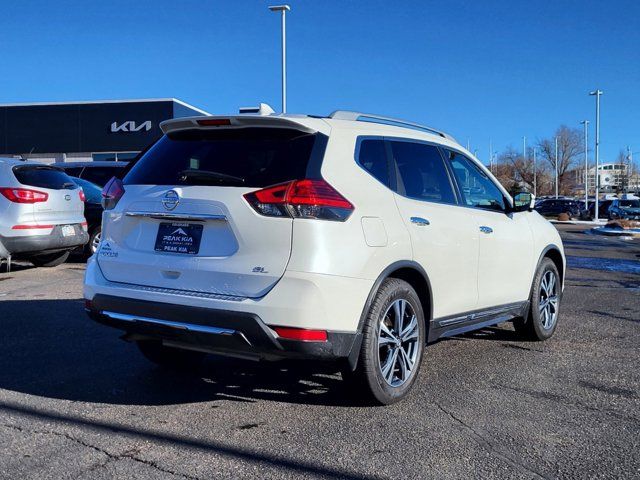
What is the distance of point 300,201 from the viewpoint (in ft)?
12.4

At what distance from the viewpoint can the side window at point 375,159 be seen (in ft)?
14.1

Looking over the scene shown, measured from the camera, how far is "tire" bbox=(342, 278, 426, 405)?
402 cm

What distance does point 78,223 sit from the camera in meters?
10.4

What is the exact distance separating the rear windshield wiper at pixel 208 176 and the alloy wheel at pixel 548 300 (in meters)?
3.61

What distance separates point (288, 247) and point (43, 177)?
24.2 feet

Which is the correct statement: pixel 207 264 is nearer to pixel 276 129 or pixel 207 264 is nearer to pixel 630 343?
pixel 276 129

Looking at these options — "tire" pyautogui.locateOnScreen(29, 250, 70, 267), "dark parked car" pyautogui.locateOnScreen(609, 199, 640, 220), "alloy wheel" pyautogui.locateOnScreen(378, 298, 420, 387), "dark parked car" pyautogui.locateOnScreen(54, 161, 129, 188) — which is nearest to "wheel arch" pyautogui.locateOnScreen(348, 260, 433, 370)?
"alloy wheel" pyautogui.locateOnScreen(378, 298, 420, 387)

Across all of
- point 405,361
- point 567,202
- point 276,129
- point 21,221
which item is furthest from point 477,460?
point 567,202

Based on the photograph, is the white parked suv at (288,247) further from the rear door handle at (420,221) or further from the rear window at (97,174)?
the rear window at (97,174)

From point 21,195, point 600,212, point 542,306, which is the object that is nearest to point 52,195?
point 21,195

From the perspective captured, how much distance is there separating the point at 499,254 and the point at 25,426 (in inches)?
149

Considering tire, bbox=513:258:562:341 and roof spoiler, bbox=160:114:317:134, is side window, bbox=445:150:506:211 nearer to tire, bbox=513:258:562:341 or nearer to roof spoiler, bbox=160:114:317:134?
tire, bbox=513:258:562:341

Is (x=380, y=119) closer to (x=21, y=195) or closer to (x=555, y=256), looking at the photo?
(x=555, y=256)

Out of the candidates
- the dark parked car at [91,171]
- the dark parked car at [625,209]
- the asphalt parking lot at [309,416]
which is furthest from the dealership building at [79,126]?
the asphalt parking lot at [309,416]
